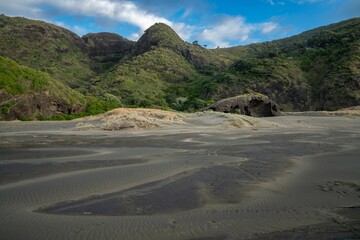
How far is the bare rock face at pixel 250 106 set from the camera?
90.4 feet

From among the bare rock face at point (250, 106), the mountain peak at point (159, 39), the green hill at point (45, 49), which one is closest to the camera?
the bare rock face at point (250, 106)

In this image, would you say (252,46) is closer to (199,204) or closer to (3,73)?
(3,73)

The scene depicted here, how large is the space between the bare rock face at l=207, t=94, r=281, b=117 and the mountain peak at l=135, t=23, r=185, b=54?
56601mm

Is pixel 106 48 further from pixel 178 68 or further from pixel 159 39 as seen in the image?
pixel 178 68

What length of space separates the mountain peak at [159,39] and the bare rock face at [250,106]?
56601mm

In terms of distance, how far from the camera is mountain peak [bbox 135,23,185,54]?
83.4m

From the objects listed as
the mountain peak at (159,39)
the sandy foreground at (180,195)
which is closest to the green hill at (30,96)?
the sandy foreground at (180,195)

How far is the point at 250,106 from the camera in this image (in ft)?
94.1

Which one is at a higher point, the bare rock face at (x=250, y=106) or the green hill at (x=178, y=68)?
the green hill at (x=178, y=68)

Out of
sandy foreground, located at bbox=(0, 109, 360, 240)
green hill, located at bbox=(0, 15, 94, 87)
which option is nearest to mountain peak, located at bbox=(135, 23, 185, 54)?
green hill, located at bbox=(0, 15, 94, 87)

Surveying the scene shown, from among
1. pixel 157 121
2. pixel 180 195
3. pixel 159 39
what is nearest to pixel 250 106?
pixel 157 121

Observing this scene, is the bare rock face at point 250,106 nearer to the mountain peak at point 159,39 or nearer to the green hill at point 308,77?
the green hill at point 308,77

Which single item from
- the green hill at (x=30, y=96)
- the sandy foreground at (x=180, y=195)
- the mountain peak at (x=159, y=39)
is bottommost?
the sandy foreground at (x=180, y=195)

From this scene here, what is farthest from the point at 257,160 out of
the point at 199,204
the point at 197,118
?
the point at 197,118
